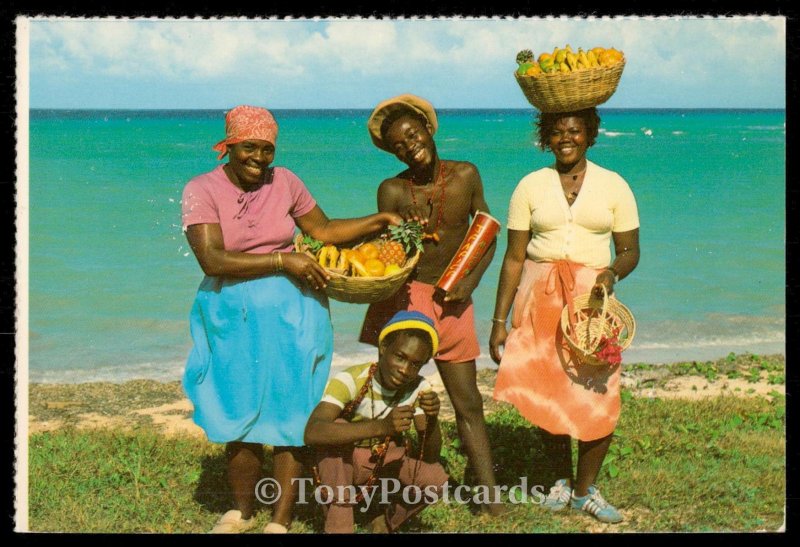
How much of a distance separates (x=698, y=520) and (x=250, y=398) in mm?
2606

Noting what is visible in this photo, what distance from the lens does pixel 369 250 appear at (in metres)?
4.96

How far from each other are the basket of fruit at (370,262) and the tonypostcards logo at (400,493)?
95 centimetres

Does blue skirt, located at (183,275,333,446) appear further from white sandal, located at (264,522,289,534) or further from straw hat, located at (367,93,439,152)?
straw hat, located at (367,93,439,152)

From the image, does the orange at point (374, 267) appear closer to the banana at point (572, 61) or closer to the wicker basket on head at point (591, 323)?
the wicker basket on head at point (591, 323)

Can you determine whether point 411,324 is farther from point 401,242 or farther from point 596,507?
point 596,507

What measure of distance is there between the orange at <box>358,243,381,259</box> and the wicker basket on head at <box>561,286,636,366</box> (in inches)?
40.9

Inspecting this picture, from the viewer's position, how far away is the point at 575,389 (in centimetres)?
523

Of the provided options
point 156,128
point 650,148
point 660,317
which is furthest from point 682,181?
point 156,128

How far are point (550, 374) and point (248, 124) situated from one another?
2.08 meters

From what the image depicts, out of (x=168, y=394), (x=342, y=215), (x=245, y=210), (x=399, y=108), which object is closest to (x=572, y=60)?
(x=399, y=108)

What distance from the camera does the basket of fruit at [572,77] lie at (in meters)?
4.83

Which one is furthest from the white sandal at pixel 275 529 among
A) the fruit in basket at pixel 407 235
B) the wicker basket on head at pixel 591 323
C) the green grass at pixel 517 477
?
the wicker basket on head at pixel 591 323

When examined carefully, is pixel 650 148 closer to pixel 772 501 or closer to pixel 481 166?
pixel 481 166

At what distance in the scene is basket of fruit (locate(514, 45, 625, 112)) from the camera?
4832mm
